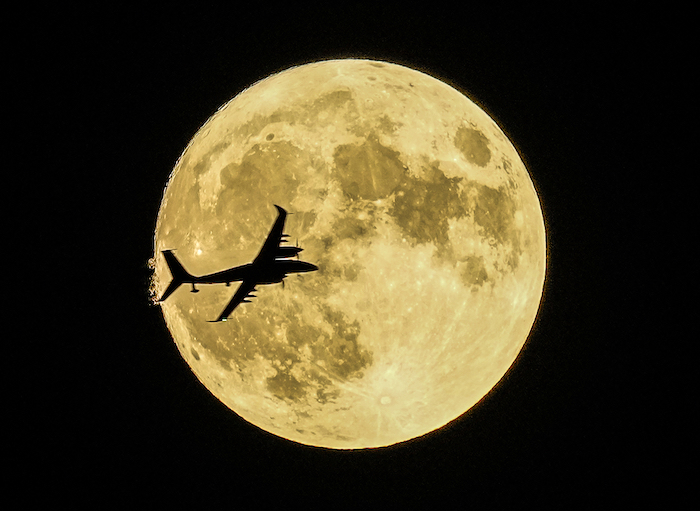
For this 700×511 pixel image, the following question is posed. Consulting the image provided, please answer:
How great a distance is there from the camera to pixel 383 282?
4.62 metres

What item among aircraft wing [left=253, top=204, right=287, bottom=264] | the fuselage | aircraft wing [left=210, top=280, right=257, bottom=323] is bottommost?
aircraft wing [left=210, top=280, right=257, bottom=323]

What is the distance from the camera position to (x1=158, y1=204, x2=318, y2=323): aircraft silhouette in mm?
4676

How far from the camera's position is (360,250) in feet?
15.3

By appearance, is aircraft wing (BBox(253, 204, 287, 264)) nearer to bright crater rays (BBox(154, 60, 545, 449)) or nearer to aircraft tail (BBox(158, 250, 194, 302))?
bright crater rays (BBox(154, 60, 545, 449))

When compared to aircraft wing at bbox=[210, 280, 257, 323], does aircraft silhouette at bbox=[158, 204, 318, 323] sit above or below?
above

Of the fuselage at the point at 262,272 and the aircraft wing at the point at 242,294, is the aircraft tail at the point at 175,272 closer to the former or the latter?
the fuselage at the point at 262,272

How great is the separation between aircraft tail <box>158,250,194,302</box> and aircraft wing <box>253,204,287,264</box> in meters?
1.19

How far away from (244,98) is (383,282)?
3.41 metres

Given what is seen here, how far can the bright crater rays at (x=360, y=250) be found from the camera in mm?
4703

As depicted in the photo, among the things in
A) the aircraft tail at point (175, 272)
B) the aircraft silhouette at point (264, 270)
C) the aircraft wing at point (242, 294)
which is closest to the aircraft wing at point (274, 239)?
the aircraft silhouette at point (264, 270)

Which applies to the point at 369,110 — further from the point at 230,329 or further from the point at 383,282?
the point at 230,329

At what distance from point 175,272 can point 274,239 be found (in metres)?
1.60

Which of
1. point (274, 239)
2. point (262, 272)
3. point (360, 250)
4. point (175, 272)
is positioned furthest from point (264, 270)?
point (175, 272)

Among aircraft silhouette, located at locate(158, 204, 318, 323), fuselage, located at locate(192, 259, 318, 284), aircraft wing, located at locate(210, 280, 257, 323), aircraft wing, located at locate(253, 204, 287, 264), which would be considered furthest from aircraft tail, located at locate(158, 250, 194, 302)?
aircraft wing, located at locate(253, 204, 287, 264)
